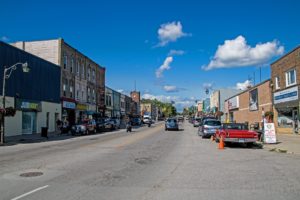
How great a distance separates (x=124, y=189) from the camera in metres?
8.71

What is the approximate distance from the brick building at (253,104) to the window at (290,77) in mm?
3589

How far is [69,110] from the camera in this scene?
5103 cm

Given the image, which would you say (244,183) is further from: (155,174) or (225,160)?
(225,160)

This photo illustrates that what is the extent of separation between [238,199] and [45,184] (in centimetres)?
495

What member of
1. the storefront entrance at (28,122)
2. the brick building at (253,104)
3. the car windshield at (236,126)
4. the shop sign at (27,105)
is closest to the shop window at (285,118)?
the brick building at (253,104)

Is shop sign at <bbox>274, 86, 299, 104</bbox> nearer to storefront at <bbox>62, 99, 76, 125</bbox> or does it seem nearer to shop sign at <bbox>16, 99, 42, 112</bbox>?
shop sign at <bbox>16, 99, 42, 112</bbox>

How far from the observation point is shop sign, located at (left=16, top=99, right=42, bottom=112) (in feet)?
116

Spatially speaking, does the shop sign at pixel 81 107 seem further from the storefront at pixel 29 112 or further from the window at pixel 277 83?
the window at pixel 277 83

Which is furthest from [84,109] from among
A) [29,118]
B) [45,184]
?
[45,184]

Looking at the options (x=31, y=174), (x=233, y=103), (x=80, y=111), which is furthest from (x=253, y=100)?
(x=31, y=174)

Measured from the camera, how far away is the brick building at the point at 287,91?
30.7 metres

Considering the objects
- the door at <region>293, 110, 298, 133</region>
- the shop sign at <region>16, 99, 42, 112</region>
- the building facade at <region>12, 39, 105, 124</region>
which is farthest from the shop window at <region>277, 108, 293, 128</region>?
the building facade at <region>12, 39, 105, 124</region>

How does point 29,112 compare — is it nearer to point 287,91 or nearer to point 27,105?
point 27,105

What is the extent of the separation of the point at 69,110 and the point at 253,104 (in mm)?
25759
